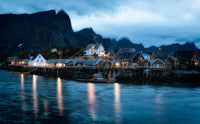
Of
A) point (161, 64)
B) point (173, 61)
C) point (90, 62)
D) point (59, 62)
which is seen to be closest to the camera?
point (161, 64)

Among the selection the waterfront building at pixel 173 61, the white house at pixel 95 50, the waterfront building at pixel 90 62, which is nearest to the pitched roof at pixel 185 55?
the waterfront building at pixel 173 61

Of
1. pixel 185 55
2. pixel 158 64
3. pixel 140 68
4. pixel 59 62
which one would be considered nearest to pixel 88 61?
pixel 59 62

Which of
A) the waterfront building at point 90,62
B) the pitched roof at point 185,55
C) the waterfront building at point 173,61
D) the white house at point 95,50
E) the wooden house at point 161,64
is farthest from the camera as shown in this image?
the white house at point 95,50

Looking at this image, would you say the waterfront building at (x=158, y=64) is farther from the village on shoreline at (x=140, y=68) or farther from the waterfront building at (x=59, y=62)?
the waterfront building at (x=59, y=62)

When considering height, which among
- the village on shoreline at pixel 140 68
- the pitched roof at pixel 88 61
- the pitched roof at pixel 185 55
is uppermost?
the pitched roof at pixel 185 55

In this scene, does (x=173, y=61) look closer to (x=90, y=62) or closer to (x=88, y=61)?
(x=90, y=62)

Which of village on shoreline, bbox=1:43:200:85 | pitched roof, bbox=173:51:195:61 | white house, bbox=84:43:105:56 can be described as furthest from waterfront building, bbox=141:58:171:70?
white house, bbox=84:43:105:56

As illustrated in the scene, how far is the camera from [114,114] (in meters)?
22.0

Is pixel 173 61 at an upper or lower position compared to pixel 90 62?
lower

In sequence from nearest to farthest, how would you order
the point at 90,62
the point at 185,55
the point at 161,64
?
1. the point at 161,64
2. the point at 90,62
3. the point at 185,55

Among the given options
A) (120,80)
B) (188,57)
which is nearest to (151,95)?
(120,80)

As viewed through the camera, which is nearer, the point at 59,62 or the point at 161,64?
the point at 161,64

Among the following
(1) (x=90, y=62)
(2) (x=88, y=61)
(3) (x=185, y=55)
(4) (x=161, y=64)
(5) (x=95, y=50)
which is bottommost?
(4) (x=161, y=64)

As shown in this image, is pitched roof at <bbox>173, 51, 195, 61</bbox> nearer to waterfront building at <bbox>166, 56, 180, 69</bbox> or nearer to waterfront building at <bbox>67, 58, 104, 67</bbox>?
waterfront building at <bbox>166, 56, 180, 69</bbox>
